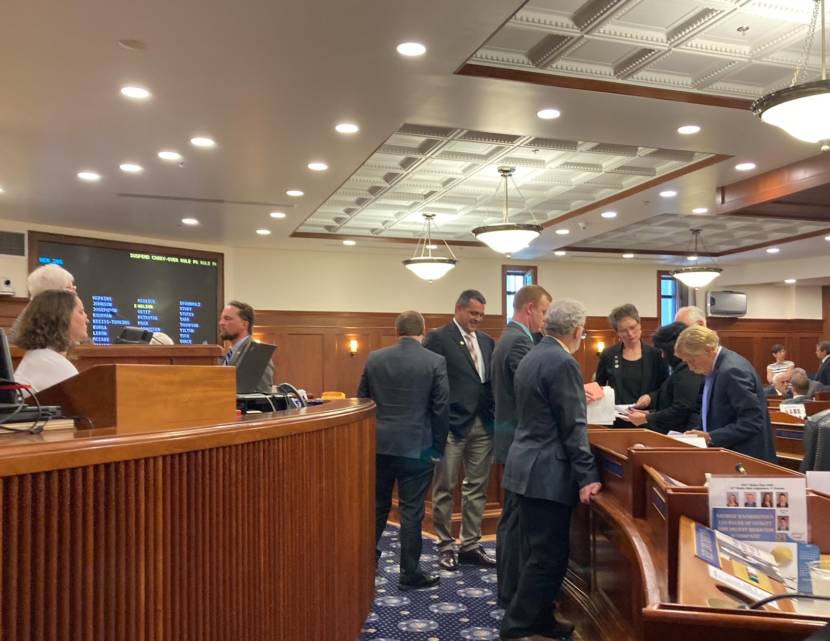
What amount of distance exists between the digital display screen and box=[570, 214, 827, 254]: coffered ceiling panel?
5.80 meters

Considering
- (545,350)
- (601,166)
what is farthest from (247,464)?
(601,166)

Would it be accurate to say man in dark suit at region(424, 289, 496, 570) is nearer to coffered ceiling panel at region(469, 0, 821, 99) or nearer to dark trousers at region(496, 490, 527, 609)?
dark trousers at region(496, 490, 527, 609)

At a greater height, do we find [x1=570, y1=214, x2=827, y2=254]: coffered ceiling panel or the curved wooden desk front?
[x1=570, y1=214, x2=827, y2=254]: coffered ceiling panel

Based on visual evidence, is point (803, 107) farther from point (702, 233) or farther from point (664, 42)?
point (702, 233)

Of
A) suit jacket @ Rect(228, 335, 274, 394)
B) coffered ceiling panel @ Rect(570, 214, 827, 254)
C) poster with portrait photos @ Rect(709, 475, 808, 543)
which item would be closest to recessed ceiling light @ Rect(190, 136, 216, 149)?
suit jacket @ Rect(228, 335, 274, 394)

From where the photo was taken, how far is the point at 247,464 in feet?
6.06

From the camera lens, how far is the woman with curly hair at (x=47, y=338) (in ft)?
7.41

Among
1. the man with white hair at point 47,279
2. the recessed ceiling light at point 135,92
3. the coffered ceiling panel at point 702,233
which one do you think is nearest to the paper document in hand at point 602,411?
the man with white hair at point 47,279

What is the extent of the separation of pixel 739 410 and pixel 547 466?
38.5 inches

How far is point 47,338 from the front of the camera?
235 cm

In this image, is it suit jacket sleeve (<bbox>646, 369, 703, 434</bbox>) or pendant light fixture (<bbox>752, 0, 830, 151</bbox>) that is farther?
suit jacket sleeve (<bbox>646, 369, 703, 434</bbox>)

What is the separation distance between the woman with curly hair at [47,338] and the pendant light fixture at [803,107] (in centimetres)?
352

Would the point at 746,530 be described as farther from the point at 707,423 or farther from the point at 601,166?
the point at 601,166

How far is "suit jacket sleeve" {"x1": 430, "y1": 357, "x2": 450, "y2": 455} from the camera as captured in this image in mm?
4301
